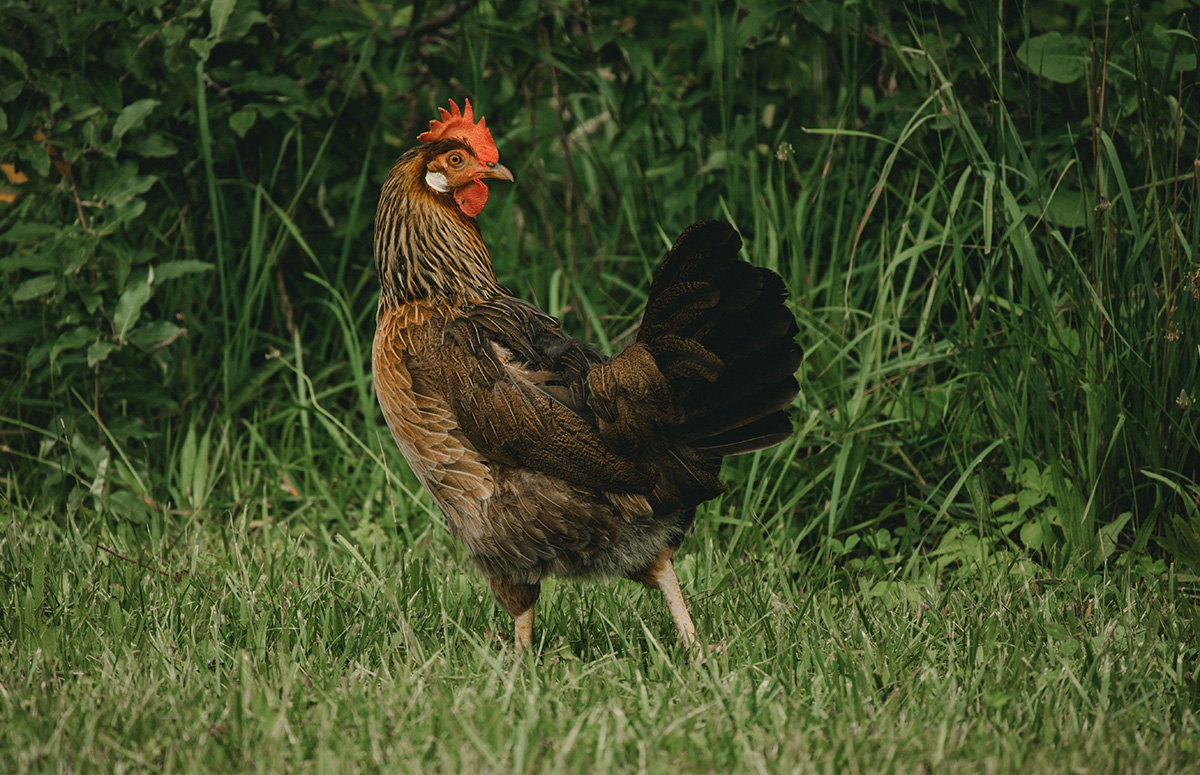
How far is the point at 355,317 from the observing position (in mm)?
4949

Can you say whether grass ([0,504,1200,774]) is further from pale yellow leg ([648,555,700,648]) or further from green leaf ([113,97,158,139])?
green leaf ([113,97,158,139])

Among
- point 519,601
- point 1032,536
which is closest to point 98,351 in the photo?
point 519,601

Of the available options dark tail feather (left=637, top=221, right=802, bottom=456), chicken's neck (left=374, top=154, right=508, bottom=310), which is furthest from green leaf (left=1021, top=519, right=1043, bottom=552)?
chicken's neck (left=374, top=154, right=508, bottom=310)

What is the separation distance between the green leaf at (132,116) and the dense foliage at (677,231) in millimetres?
12

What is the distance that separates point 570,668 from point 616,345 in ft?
6.30

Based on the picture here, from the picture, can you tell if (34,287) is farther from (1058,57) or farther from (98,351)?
(1058,57)

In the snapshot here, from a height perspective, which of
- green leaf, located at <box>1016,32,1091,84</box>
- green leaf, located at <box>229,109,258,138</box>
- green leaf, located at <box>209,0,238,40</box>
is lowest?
green leaf, located at <box>229,109,258,138</box>

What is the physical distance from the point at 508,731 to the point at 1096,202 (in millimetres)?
2507

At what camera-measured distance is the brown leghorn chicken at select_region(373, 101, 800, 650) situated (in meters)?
2.71

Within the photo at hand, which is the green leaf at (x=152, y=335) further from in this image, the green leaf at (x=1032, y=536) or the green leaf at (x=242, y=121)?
the green leaf at (x=1032, y=536)

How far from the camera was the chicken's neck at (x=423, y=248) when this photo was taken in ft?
10.5

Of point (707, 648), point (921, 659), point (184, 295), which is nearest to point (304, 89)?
point (184, 295)

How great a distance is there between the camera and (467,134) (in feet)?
10.6

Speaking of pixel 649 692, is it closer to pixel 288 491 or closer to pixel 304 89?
pixel 288 491
